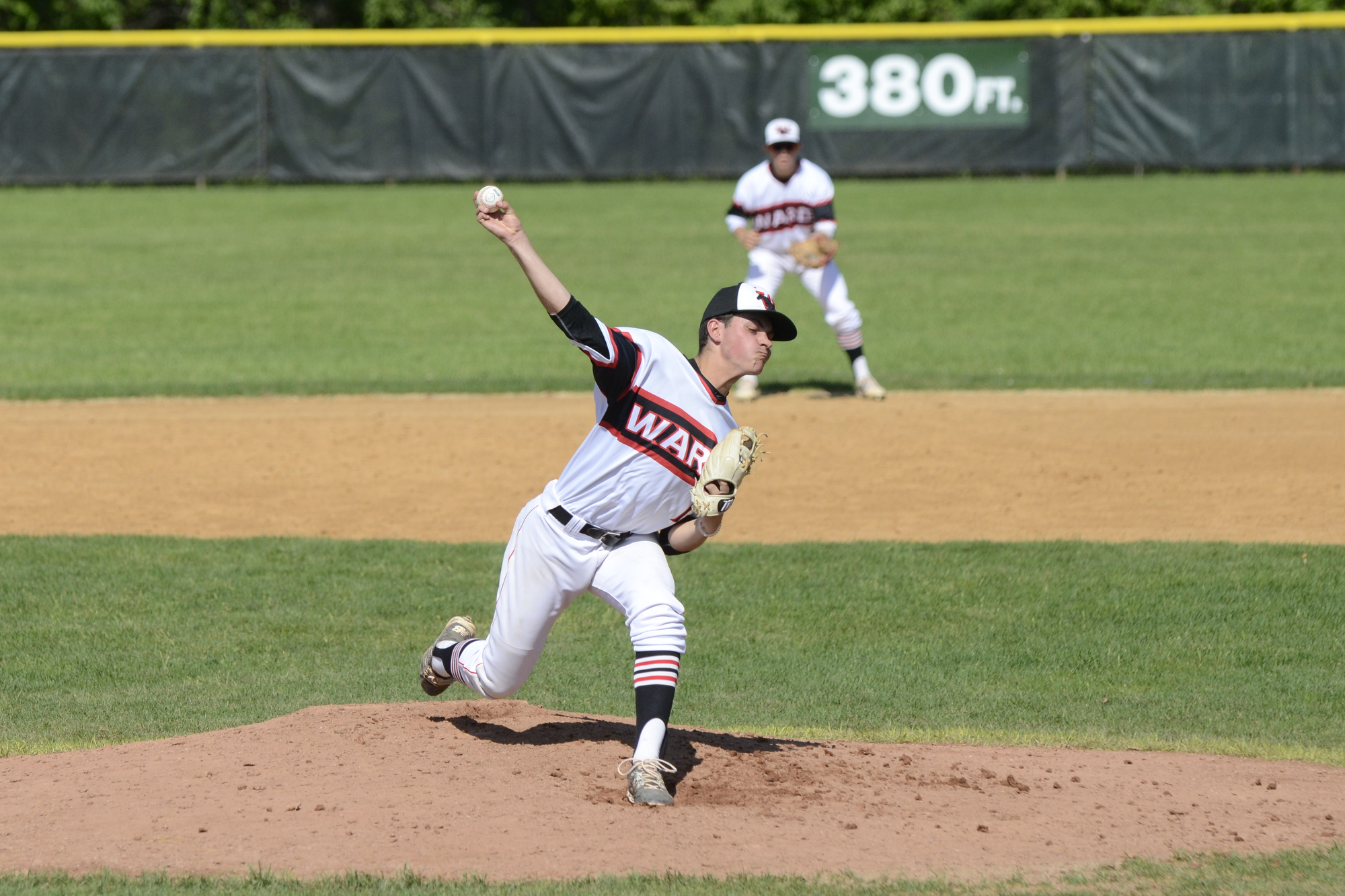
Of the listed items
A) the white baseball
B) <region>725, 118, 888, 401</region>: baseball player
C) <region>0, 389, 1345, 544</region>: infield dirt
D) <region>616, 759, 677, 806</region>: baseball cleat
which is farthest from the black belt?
<region>725, 118, 888, 401</region>: baseball player

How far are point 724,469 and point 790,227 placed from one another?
328 inches

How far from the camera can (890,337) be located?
52.5 ft

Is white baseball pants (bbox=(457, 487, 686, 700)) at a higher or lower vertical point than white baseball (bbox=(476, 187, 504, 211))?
lower

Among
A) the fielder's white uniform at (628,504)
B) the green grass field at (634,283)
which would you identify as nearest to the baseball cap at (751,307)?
the fielder's white uniform at (628,504)

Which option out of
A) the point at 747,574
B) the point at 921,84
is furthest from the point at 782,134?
the point at 921,84

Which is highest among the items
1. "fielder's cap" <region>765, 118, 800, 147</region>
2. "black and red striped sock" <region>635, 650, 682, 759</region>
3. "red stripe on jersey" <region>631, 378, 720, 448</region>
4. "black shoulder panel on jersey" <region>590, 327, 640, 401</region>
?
"fielder's cap" <region>765, 118, 800, 147</region>

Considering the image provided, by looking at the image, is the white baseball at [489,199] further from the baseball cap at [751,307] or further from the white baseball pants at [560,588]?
the white baseball pants at [560,588]

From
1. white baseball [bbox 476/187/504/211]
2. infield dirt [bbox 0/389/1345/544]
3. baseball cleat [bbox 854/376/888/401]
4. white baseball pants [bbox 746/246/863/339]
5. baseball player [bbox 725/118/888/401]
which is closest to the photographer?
white baseball [bbox 476/187/504/211]

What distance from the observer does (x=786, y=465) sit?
437 inches

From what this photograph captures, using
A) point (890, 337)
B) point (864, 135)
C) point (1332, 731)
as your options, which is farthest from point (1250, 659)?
point (864, 135)

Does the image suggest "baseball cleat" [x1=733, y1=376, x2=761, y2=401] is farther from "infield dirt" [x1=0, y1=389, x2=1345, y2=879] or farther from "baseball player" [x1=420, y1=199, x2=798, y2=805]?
"baseball player" [x1=420, y1=199, x2=798, y2=805]

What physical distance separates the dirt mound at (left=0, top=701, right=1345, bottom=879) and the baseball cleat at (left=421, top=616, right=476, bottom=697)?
0.11 meters

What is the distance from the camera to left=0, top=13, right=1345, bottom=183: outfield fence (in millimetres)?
26547

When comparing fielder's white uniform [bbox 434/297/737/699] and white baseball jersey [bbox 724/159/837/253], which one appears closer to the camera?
fielder's white uniform [bbox 434/297/737/699]
